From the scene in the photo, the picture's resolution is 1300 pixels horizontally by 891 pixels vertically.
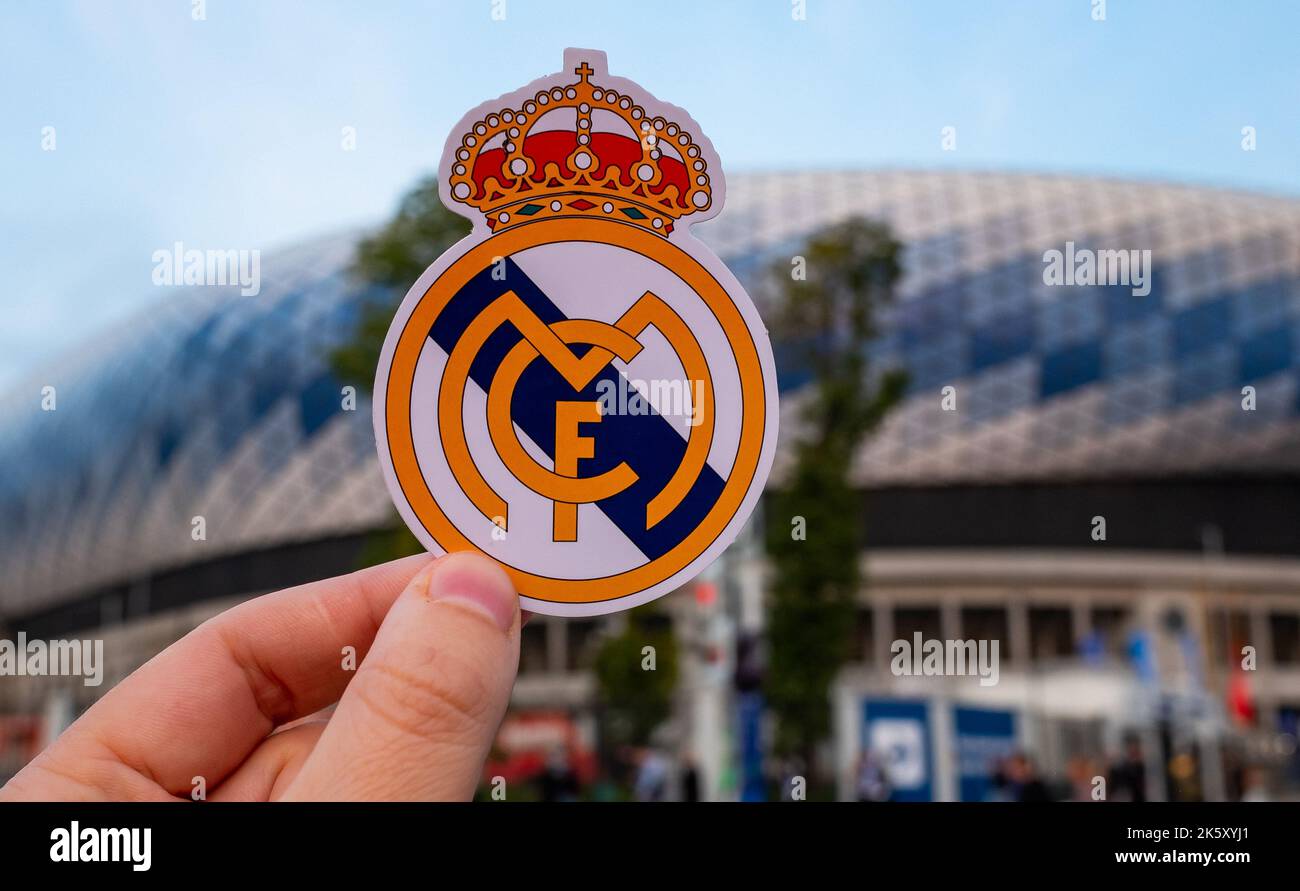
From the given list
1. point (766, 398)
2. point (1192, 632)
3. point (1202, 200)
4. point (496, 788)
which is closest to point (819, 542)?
point (496, 788)

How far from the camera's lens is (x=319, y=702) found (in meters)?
2.40

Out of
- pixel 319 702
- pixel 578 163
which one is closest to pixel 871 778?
pixel 319 702

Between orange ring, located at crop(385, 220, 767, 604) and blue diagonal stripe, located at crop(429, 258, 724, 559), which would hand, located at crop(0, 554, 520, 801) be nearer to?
orange ring, located at crop(385, 220, 767, 604)

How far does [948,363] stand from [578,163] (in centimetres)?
3779

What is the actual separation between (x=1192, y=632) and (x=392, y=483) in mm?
39446

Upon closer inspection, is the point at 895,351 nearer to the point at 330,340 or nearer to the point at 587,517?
the point at 330,340

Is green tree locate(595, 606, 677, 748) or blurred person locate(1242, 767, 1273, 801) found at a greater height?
green tree locate(595, 606, 677, 748)

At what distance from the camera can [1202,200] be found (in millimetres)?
44188

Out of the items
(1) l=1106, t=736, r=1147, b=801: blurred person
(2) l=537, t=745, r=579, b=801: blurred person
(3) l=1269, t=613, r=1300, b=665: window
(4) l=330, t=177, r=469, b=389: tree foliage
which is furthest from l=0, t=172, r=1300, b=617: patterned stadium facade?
(4) l=330, t=177, r=469, b=389: tree foliage

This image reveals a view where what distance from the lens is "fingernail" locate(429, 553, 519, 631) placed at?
194 cm

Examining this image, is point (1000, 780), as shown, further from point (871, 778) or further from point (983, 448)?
point (983, 448)

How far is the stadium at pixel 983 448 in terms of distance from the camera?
119 feet
